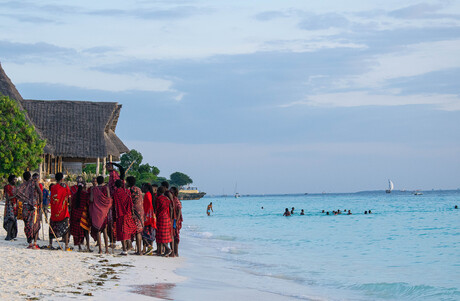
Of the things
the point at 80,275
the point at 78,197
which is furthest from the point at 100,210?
the point at 80,275

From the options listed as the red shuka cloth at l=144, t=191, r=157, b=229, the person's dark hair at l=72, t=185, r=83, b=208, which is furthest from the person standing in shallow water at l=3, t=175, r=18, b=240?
the red shuka cloth at l=144, t=191, r=157, b=229

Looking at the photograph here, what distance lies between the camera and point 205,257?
14102 mm

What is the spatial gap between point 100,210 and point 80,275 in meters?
2.85

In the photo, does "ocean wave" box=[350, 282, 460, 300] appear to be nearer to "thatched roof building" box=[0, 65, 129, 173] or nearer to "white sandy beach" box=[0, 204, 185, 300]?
"white sandy beach" box=[0, 204, 185, 300]

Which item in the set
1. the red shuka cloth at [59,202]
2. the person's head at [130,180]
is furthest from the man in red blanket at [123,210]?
the red shuka cloth at [59,202]

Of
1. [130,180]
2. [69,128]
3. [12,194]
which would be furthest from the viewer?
[69,128]

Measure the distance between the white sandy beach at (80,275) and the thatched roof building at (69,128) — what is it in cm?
2051

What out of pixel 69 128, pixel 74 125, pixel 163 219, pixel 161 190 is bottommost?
pixel 163 219

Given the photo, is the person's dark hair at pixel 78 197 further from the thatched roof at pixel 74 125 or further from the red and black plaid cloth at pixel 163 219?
the thatched roof at pixel 74 125

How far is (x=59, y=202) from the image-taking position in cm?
1110

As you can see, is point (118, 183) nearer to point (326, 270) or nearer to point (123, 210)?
point (123, 210)

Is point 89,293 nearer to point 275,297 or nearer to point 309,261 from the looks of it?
point 275,297

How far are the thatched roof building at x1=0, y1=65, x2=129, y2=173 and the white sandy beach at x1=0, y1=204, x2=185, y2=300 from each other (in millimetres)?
20510

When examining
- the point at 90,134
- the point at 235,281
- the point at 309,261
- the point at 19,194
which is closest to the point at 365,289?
the point at 235,281
